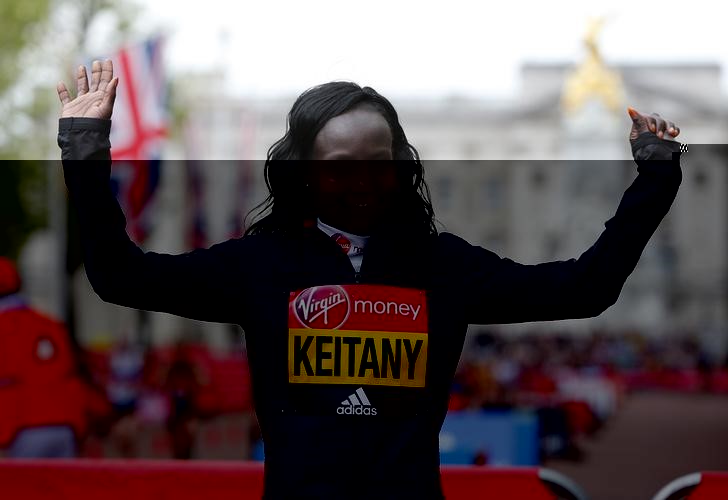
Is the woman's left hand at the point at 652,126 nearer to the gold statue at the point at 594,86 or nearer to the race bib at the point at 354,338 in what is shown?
the race bib at the point at 354,338

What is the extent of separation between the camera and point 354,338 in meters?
2.26

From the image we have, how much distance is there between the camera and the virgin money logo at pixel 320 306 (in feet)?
7.37

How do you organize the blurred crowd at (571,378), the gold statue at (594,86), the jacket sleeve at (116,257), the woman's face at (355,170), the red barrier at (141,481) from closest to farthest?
the jacket sleeve at (116,257)
the woman's face at (355,170)
the red barrier at (141,481)
the blurred crowd at (571,378)
the gold statue at (594,86)

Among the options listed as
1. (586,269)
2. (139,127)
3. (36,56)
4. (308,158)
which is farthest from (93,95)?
(36,56)

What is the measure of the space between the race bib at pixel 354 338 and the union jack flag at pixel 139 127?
1262 centimetres

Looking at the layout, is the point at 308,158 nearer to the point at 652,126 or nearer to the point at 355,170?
the point at 355,170

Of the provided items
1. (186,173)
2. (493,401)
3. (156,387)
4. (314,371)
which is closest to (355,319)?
(314,371)

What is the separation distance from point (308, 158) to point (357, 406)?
450 millimetres

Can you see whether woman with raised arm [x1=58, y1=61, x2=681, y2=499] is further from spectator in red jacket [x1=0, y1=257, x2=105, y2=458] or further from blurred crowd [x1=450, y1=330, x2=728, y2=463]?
blurred crowd [x1=450, y1=330, x2=728, y2=463]

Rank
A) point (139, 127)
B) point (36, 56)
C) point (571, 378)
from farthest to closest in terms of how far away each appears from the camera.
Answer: point (36, 56), point (571, 378), point (139, 127)

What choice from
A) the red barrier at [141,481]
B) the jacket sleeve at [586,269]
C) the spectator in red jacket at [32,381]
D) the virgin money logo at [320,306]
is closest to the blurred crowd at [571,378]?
the spectator in red jacket at [32,381]

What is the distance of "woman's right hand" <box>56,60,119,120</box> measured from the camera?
2.20m

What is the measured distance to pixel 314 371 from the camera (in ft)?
7.34

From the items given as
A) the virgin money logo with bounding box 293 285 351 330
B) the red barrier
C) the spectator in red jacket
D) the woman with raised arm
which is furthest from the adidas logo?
the spectator in red jacket
